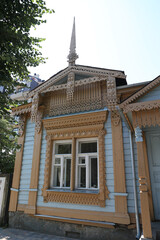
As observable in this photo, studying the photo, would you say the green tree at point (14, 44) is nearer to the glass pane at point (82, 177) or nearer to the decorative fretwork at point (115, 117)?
the glass pane at point (82, 177)

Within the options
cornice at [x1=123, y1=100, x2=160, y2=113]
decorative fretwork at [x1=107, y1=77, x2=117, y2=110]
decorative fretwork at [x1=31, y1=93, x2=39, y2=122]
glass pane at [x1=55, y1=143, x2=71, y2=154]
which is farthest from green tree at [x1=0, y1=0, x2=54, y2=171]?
cornice at [x1=123, y1=100, x2=160, y2=113]

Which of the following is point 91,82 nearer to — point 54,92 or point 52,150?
point 54,92

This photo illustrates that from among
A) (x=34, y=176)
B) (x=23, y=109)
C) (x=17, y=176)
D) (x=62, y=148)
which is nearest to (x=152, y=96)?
(x=62, y=148)

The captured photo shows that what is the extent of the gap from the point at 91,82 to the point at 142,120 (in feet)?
9.10

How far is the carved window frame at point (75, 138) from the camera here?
17.1 ft

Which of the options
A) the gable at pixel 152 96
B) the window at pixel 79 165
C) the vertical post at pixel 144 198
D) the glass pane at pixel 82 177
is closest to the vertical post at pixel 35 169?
the window at pixel 79 165

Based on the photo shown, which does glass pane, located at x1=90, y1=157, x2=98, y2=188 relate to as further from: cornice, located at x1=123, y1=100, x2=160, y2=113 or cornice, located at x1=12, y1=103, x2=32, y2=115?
cornice, located at x1=12, y1=103, x2=32, y2=115

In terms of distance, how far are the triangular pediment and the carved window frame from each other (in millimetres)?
1269

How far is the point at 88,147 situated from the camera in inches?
239

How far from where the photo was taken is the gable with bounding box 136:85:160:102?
4.19m

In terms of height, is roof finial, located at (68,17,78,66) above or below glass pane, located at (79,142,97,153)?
above

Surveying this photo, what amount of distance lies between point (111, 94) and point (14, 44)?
11.3 feet

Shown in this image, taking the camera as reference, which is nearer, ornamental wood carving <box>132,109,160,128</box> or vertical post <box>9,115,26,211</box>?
ornamental wood carving <box>132,109,160,128</box>

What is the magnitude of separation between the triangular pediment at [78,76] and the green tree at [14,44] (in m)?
1.29
